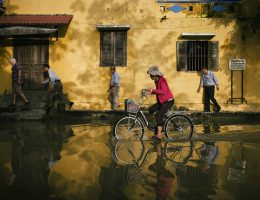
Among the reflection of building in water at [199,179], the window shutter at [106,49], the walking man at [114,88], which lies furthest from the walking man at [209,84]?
the reflection of building in water at [199,179]

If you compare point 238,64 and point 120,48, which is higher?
point 120,48

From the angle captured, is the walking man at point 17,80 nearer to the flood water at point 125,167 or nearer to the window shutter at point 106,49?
the window shutter at point 106,49

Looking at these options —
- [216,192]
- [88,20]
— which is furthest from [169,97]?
[88,20]

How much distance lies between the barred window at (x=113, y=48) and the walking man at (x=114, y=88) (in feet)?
2.13

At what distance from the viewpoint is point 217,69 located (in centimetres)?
1525

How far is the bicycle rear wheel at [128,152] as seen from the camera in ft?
22.9

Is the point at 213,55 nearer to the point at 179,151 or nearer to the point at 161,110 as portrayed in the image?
the point at 161,110

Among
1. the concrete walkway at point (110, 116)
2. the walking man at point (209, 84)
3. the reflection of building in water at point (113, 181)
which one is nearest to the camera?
the reflection of building in water at point (113, 181)

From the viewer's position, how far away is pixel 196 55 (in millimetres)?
15367

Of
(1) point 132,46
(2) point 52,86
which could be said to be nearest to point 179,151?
(2) point 52,86

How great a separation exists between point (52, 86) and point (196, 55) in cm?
569

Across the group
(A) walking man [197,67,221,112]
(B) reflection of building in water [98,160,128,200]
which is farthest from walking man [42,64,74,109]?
(B) reflection of building in water [98,160,128,200]

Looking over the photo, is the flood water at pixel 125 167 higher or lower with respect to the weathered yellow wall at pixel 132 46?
lower

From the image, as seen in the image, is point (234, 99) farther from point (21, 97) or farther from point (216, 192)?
point (216, 192)
